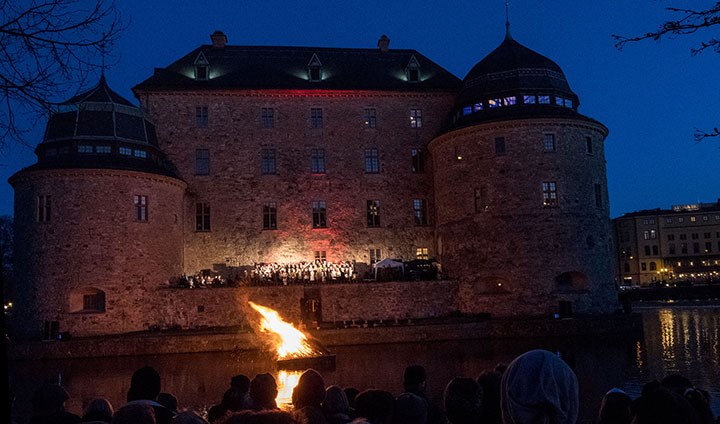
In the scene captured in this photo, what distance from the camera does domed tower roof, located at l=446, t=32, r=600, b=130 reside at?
33.8 m

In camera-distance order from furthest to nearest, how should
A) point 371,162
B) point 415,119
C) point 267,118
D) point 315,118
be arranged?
point 415,119 → point 371,162 → point 315,118 → point 267,118

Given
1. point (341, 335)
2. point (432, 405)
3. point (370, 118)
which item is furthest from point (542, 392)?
point (370, 118)

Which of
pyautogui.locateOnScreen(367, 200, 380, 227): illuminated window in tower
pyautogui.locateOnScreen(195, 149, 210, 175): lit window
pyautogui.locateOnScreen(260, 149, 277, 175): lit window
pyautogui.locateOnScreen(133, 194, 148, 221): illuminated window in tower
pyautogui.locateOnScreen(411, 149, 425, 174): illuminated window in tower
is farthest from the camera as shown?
pyautogui.locateOnScreen(411, 149, 425, 174): illuminated window in tower

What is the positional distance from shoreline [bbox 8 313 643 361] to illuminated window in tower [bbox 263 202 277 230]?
859 centimetres

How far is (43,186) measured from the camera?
1180 inches

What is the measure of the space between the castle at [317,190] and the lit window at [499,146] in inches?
2.7

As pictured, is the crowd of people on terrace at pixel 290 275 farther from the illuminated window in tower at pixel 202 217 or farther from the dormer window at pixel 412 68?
the dormer window at pixel 412 68

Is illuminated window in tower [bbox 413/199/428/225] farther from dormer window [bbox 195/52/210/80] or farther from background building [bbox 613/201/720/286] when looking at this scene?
background building [bbox 613/201/720/286]

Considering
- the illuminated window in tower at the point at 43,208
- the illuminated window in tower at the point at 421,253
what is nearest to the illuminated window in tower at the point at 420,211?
the illuminated window in tower at the point at 421,253

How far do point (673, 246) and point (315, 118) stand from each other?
246ft

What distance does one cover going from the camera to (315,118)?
38.5 m

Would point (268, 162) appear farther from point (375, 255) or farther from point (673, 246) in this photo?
point (673, 246)

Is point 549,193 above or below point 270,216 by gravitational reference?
above

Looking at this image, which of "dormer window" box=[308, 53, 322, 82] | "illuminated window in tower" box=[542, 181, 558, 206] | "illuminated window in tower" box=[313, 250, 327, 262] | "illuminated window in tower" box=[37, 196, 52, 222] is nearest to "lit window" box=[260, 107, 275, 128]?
"dormer window" box=[308, 53, 322, 82]
